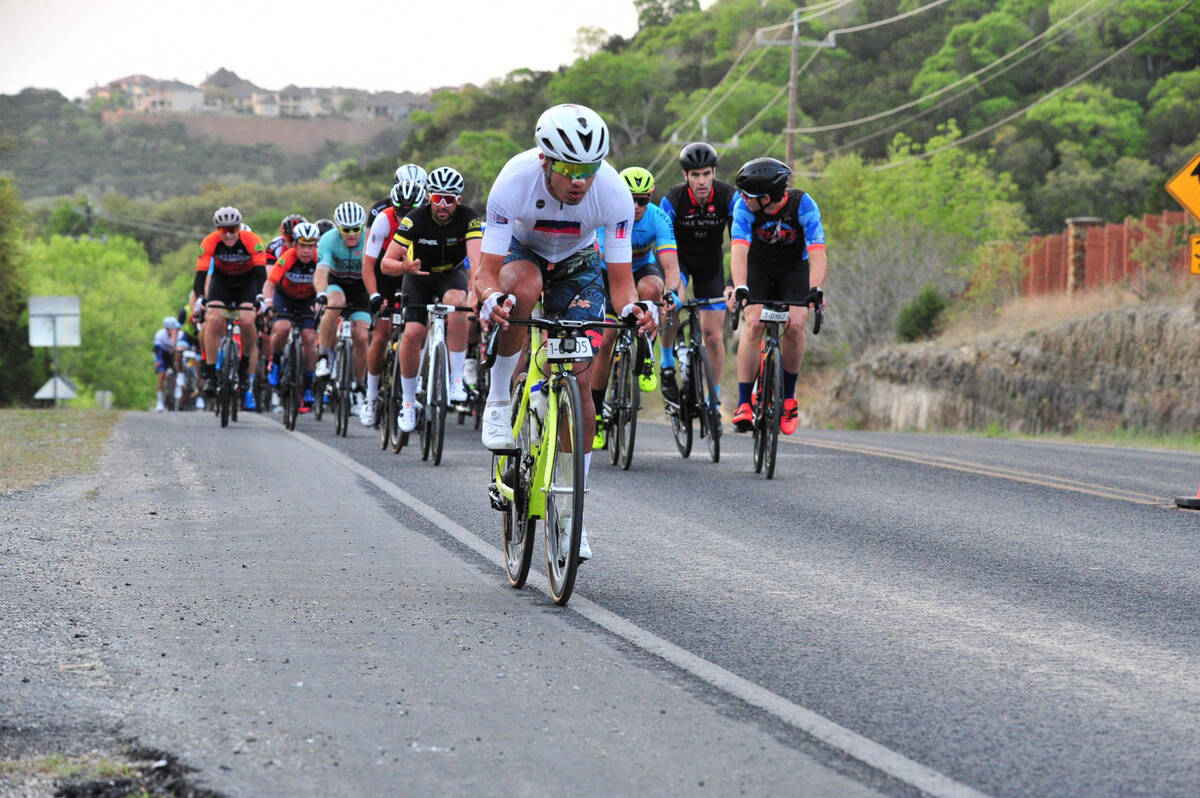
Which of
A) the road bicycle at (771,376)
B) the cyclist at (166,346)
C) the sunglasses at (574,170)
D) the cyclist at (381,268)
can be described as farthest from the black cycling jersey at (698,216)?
the cyclist at (166,346)

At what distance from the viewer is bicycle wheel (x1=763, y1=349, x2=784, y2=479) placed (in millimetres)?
12500

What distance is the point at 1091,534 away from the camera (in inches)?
380

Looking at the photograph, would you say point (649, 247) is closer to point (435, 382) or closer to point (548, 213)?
point (435, 382)

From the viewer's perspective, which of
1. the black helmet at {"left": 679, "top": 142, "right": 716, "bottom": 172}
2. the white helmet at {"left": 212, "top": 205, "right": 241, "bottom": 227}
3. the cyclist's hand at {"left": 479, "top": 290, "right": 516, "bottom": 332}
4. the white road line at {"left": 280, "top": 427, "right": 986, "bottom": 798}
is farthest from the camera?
the white helmet at {"left": 212, "top": 205, "right": 241, "bottom": 227}

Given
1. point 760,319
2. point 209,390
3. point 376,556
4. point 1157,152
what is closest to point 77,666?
point 376,556

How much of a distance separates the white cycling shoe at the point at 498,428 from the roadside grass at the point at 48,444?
5.41m

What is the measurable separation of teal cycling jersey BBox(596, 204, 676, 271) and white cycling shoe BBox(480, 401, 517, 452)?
5.46 metres

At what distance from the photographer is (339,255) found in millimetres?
17656


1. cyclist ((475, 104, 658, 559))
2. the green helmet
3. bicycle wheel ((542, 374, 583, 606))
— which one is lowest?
bicycle wheel ((542, 374, 583, 606))

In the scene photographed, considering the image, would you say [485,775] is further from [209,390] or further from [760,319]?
[209,390]

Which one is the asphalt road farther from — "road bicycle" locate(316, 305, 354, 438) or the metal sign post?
the metal sign post

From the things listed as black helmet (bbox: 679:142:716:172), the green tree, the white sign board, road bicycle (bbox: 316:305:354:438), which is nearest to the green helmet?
black helmet (bbox: 679:142:716:172)

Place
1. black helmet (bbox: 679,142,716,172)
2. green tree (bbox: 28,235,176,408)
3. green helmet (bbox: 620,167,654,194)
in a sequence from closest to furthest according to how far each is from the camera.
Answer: green helmet (bbox: 620,167,654,194) → black helmet (bbox: 679,142,716,172) → green tree (bbox: 28,235,176,408)

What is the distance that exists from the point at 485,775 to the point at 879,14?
145977 millimetres
